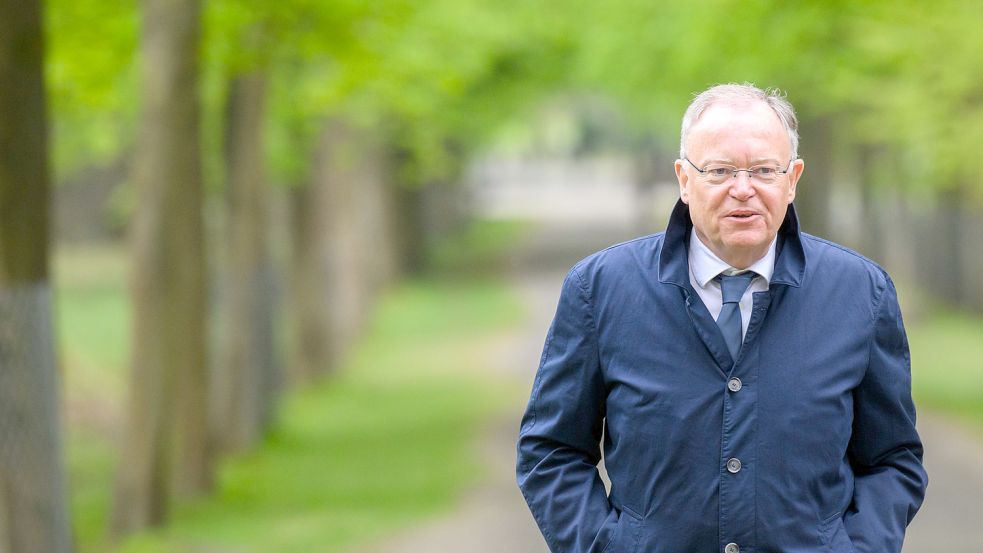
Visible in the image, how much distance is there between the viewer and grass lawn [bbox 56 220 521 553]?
42.3 ft

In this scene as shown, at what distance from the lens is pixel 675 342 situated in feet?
11.3

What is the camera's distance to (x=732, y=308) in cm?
348

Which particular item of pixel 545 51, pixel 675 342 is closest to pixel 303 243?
pixel 545 51

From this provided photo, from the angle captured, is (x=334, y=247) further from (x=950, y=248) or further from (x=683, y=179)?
(x=683, y=179)

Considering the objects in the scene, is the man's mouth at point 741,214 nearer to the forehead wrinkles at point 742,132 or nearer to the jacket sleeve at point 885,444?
the forehead wrinkles at point 742,132

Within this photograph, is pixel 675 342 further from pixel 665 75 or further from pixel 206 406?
pixel 665 75

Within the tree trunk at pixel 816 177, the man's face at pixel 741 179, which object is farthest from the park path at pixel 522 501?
the man's face at pixel 741 179

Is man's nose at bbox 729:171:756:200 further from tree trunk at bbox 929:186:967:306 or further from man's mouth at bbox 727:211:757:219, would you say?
tree trunk at bbox 929:186:967:306

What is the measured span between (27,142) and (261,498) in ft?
23.5

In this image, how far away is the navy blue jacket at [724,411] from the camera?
3420mm

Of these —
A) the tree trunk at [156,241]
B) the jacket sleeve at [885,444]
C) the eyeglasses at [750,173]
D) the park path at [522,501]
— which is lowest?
the park path at [522,501]

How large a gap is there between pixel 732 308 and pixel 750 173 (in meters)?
0.28

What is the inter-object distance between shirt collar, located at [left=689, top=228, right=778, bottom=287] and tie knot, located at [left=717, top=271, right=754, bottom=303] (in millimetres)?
17

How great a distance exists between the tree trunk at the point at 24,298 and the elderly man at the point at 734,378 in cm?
538
